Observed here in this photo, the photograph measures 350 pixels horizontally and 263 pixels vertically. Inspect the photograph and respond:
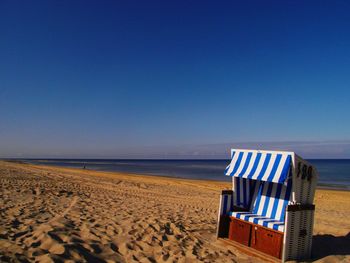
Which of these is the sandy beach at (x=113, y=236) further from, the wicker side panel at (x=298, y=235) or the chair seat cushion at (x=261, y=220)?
the chair seat cushion at (x=261, y=220)

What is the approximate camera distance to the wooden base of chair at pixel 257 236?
5.79 metres

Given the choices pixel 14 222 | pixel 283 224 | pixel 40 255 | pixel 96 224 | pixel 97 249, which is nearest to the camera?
pixel 40 255

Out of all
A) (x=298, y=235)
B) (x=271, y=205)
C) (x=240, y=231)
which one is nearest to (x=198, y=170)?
(x=271, y=205)

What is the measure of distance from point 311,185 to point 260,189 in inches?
50.8

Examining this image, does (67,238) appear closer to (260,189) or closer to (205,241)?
(205,241)

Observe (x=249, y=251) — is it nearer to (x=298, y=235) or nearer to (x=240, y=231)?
(x=240, y=231)

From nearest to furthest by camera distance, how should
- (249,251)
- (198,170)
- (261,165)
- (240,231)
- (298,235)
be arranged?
(298,235) < (249,251) < (261,165) < (240,231) < (198,170)

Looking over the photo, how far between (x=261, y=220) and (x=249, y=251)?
670 millimetres

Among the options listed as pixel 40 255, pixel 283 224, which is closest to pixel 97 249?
pixel 40 255

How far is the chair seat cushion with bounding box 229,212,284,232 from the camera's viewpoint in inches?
230

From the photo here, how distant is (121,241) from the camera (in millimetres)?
5965

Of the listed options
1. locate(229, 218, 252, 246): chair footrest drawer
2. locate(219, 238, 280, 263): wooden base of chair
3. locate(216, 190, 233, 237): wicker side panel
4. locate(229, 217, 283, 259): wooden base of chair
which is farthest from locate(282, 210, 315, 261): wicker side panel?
locate(216, 190, 233, 237): wicker side panel

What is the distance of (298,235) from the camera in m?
5.78

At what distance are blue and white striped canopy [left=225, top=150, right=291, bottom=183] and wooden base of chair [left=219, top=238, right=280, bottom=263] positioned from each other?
1.47 meters
